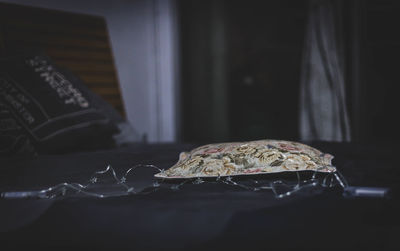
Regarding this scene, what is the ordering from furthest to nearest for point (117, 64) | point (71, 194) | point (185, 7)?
point (185, 7) < point (117, 64) < point (71, 194)

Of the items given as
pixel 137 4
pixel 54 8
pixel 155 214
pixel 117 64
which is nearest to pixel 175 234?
pixel 155 214

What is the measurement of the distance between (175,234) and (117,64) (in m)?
2.63

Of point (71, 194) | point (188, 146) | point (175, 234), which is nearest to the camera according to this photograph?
point (175, 234)

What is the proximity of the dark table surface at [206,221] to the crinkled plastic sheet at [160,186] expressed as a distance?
24 mm

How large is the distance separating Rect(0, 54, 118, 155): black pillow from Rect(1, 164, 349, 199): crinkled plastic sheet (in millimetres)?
627

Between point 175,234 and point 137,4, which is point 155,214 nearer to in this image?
point 175,234

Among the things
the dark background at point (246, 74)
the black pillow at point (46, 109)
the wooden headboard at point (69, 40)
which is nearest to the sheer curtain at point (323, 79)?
the dark background at point (246, 74)

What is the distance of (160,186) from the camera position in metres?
0.98

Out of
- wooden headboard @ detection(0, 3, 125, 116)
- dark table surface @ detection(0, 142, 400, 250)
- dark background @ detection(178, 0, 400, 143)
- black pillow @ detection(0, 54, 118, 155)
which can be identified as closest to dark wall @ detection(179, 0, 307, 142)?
dark background @ detection(178, 0, 400, 143)

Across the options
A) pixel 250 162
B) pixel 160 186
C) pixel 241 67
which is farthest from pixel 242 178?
pixel 241 67

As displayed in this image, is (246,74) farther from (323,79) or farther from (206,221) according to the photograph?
(206,221)

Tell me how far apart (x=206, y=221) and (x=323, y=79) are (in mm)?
2720

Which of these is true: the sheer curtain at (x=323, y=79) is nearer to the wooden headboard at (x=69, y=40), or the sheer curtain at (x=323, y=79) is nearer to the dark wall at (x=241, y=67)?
the dark wall at (x=241, y=67)

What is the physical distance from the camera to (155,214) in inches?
28.9
